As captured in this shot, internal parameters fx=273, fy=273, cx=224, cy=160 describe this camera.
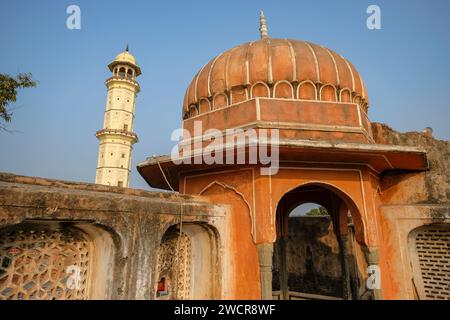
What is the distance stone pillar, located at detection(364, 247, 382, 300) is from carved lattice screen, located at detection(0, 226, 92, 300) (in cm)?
534

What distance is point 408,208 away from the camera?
20.4 ft

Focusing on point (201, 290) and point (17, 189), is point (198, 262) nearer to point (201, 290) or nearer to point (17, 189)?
point (201, 290)

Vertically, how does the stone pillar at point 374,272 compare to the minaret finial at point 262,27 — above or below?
below

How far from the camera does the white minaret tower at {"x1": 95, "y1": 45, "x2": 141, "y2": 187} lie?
27.2 metres

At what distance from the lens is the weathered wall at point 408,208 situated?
6.00m

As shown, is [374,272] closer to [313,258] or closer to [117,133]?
[313,258]

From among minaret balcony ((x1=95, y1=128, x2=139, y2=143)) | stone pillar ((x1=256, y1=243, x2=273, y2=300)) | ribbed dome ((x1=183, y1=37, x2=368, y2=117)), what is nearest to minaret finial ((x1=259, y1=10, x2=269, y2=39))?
ribbed dome ((x1=183, y1=37, x2=368, y2=117))

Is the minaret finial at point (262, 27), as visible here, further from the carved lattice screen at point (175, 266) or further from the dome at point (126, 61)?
the dome at point (126, 61)

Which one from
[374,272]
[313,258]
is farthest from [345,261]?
[313,258]

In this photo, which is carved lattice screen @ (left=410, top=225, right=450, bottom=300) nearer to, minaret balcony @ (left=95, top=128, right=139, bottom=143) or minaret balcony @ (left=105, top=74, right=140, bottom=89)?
minaret balcony @ (left=95, top=128, right=139, bottom=143)

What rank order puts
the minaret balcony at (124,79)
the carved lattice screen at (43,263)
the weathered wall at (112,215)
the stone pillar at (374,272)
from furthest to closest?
the minaret balcony at (124,79)
the stone pillar at (374,272)
the carved lattice screen at (43,263)
the weathered wall at (112,215)

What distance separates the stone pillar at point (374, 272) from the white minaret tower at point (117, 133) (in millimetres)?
24808

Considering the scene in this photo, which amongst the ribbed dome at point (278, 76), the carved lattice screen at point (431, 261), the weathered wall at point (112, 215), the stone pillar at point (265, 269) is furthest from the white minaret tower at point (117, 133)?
the carved lattice screen at point (431, 261)
